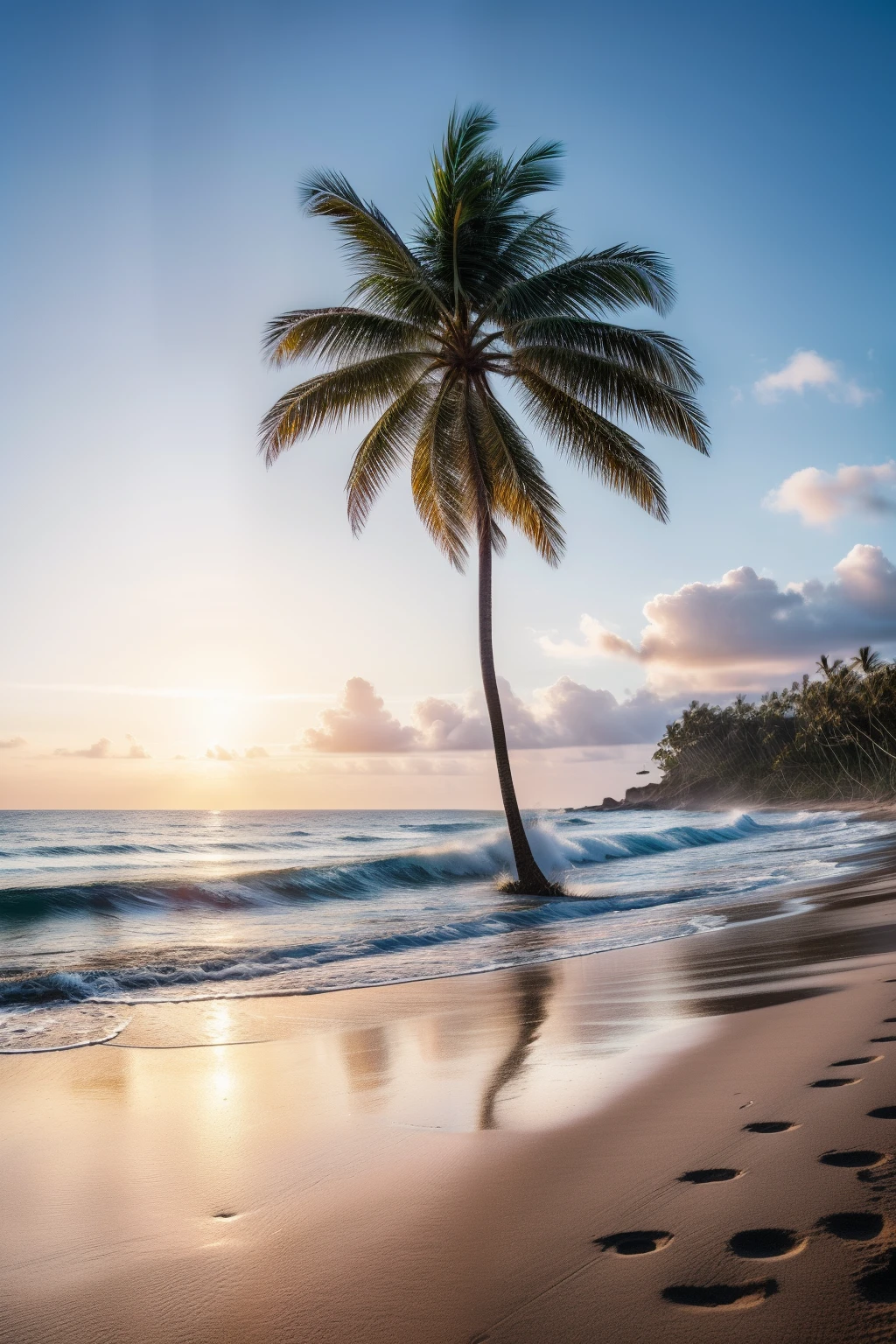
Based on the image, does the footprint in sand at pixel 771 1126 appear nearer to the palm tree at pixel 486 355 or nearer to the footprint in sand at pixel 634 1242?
the footprint in sand at pixel 634 1242

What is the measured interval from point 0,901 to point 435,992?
1003 centimetres

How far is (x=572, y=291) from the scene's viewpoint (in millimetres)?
13789

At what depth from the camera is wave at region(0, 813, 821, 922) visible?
14016mm

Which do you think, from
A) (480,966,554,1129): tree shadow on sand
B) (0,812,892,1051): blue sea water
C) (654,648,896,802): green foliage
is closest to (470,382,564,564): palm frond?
(0,812,892,1051): blue sea water

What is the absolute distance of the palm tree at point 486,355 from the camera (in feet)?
44.2

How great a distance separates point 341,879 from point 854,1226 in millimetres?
16991

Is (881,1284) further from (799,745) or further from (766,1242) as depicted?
(799,745)

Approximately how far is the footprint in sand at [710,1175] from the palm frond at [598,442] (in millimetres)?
12319

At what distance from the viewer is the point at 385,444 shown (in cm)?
1468

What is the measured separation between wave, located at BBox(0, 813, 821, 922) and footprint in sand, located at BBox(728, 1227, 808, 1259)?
13.1 meters

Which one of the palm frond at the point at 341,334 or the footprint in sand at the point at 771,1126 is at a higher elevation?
the palm frond at the point at 341,334

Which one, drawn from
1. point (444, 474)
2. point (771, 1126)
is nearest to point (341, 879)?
point (444, 474)

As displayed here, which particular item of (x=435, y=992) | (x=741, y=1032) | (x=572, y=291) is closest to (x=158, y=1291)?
(x=741, y=1032)

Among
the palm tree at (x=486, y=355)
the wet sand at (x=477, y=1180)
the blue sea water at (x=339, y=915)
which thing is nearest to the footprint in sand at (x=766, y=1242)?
the wet sand at (x=477, y=1180)
